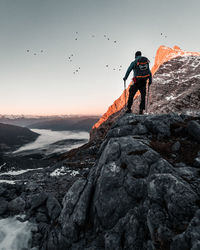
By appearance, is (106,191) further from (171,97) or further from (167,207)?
(171,97)

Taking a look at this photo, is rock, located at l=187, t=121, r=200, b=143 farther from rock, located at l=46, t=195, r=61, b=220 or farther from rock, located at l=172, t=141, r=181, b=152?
rock, located at l=46, t=195, r=61, b=220

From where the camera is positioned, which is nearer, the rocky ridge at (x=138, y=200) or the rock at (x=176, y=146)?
the rocky ridge at (x=138, y=200)

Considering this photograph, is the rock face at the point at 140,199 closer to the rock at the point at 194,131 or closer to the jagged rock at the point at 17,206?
the rock at the point at 194,131

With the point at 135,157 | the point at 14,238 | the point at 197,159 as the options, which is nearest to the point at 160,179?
the point at 135,157

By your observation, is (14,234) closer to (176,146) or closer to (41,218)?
(41,218)

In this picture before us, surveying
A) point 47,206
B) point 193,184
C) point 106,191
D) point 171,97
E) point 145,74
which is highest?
point 171,97

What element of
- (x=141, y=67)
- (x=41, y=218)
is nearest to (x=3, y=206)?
(x=41, y=218)

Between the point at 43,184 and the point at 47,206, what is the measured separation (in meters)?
4.97

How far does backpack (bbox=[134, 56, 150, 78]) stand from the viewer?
10.8 m

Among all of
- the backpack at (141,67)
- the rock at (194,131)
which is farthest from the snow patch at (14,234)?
the backpack at (141,67)

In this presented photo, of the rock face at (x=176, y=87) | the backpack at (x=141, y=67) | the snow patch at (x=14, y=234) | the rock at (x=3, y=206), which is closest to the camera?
the snow patch at (x=14, y=234)

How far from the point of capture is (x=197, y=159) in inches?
253

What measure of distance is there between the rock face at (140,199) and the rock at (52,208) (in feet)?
4.48

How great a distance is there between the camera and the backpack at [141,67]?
424 inches
